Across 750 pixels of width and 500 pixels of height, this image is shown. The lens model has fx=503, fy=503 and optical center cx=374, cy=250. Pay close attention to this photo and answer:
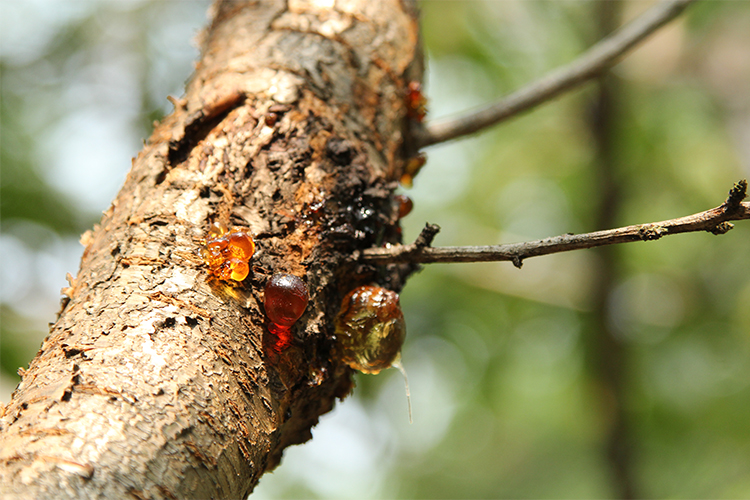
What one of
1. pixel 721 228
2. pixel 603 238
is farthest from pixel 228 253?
pixel 721 228

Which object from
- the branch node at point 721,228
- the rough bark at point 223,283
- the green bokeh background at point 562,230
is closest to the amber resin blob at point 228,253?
the rough bark at point 223,283

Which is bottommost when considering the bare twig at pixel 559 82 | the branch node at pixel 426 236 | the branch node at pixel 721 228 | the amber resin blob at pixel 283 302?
the amber resin blob at pixel 283 302

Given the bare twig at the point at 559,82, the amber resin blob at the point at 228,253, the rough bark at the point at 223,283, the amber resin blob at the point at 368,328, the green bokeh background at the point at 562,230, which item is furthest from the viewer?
the green bokeh background at the point at 562,230

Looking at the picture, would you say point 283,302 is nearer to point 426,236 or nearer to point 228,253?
point 228,253

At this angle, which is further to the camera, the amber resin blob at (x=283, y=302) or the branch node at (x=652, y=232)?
the amber resin blob at (x=283, y=302)

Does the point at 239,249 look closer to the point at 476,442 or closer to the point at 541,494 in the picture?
the point at 541,494

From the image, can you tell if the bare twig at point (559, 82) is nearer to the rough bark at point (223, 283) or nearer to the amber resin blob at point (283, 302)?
the rough bark at point (223, 283)
